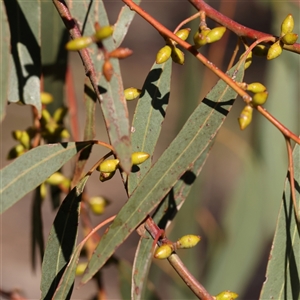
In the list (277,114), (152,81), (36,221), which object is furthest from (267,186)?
(152,81)

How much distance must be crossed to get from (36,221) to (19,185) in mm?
452

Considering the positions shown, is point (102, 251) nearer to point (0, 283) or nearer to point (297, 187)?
point (297, 187)

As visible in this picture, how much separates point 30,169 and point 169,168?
230 mm

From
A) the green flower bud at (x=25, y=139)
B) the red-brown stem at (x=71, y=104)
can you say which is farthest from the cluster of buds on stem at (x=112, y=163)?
the red-brown stem at (x=71, y=104)

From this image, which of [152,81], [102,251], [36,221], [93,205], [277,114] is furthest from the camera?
[277,114]

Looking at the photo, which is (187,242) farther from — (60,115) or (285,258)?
(60,115)

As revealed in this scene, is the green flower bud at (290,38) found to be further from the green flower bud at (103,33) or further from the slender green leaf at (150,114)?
the green flower bud at (103,33)

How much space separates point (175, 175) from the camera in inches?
31.5

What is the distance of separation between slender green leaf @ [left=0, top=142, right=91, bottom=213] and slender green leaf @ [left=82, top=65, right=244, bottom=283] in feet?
0.51

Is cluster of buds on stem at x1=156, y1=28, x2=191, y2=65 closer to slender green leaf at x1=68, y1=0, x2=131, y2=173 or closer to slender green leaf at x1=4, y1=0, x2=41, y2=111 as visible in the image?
slender green leaf at x1=68, y1=0, x2=131, y2=173

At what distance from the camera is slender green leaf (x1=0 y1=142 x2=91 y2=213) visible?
2.64 feet

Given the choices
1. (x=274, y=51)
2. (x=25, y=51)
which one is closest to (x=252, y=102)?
(x=274, y=51)

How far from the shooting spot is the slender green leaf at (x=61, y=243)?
0.89 metres

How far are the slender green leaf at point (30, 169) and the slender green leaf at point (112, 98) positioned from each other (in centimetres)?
19
